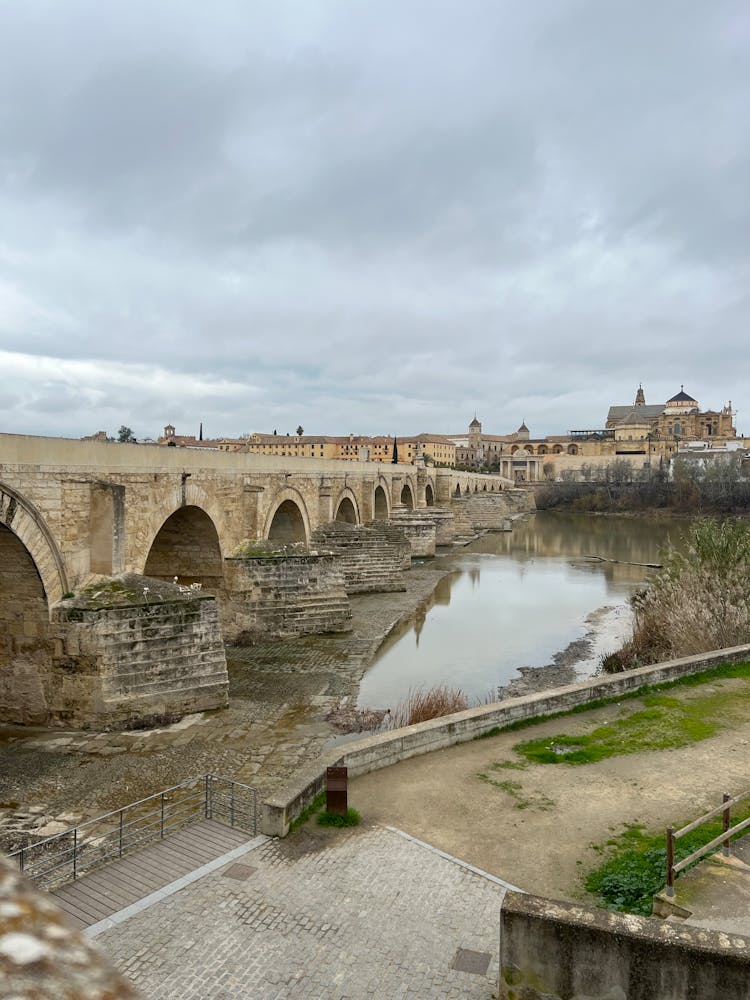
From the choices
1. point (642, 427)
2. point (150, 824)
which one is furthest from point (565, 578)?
point (642, 427)

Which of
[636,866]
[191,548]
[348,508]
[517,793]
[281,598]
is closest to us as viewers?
[636,866]

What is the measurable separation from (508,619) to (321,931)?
1423cm

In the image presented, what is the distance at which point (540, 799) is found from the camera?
6.25m

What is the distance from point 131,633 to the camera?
9.62m

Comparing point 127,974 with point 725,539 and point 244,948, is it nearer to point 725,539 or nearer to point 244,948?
point 244,948

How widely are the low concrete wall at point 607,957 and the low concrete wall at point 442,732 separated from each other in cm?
238

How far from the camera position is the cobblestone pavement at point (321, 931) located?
4.00m

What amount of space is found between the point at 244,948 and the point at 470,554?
91.0 ft

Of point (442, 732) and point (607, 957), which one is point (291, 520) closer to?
point (442, 732)

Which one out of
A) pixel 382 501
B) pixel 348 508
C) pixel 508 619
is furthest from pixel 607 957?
pixel 382 501

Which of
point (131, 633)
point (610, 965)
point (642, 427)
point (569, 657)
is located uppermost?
point (642, 427)

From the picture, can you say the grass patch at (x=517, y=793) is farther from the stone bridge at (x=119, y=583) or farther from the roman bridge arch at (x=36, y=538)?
the roman bridge arch at (x=36, y=538)

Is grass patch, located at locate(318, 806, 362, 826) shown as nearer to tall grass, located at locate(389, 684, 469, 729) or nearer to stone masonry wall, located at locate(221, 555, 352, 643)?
tall grass, located at locate(389, 684, 469, 729)

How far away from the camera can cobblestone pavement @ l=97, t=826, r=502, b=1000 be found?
4.00 meters
